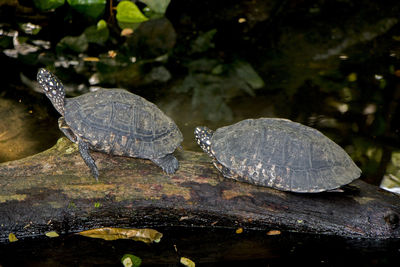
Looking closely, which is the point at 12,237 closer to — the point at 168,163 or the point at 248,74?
the point at 168,163

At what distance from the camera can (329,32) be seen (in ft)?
33.1

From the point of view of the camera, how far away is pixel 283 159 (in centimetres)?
390

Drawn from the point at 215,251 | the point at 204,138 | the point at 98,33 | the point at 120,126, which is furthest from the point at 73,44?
the point at 215,251

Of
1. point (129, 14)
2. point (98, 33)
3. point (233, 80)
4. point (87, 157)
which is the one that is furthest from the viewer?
point (129, 14)

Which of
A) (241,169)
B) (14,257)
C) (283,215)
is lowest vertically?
(14,257)

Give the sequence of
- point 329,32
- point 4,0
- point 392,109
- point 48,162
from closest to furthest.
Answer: point 48,162, point 392,109, point 329,32, point 4,0

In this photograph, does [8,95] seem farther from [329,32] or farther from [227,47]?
[329,32]

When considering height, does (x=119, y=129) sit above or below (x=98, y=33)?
below

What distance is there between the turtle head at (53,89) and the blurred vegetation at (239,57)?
2.11 meters

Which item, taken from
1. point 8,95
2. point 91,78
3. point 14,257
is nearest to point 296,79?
point 91,78

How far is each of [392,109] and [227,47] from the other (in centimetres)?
391

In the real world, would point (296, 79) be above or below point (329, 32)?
below

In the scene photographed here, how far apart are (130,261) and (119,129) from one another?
1.22 meters

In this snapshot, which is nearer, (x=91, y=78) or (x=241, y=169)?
(x=241, y=169)
